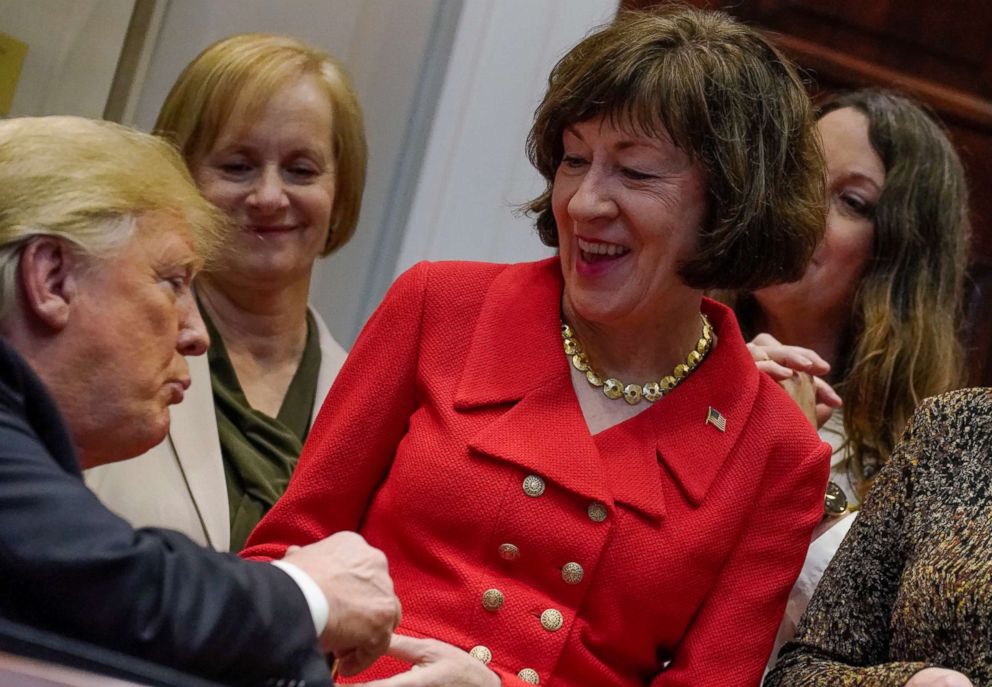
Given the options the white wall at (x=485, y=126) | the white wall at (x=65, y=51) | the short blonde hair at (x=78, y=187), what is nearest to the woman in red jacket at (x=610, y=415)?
the short blonde hair at (x=78, y=187)

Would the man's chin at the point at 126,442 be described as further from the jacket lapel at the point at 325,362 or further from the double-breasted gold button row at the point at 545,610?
the jacket lapel at the point at 325,362

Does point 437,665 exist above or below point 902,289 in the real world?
below

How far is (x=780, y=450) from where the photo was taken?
2006 mm

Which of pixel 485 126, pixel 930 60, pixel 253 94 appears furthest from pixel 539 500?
pixel 930 60

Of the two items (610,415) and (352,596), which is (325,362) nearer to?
(610,415)

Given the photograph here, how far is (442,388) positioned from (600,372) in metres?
0.24

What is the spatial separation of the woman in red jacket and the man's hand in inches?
9.5

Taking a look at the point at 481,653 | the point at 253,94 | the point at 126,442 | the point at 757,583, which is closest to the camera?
the point at 126,442

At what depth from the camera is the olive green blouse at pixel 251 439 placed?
2.46 meters

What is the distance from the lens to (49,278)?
4.84 ft

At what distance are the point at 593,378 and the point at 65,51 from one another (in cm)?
126

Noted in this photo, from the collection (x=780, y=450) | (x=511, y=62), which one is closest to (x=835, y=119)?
(x=511, y=62)

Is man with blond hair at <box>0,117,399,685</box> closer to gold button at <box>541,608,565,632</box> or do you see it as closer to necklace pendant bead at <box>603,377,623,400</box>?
gold button at <box>541,608,565,632</box>

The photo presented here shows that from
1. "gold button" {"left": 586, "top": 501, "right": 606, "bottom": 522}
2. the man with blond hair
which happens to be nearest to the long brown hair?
"gold button" {"left": 586, "top": 501, "right": 606, "bottom": 522}
